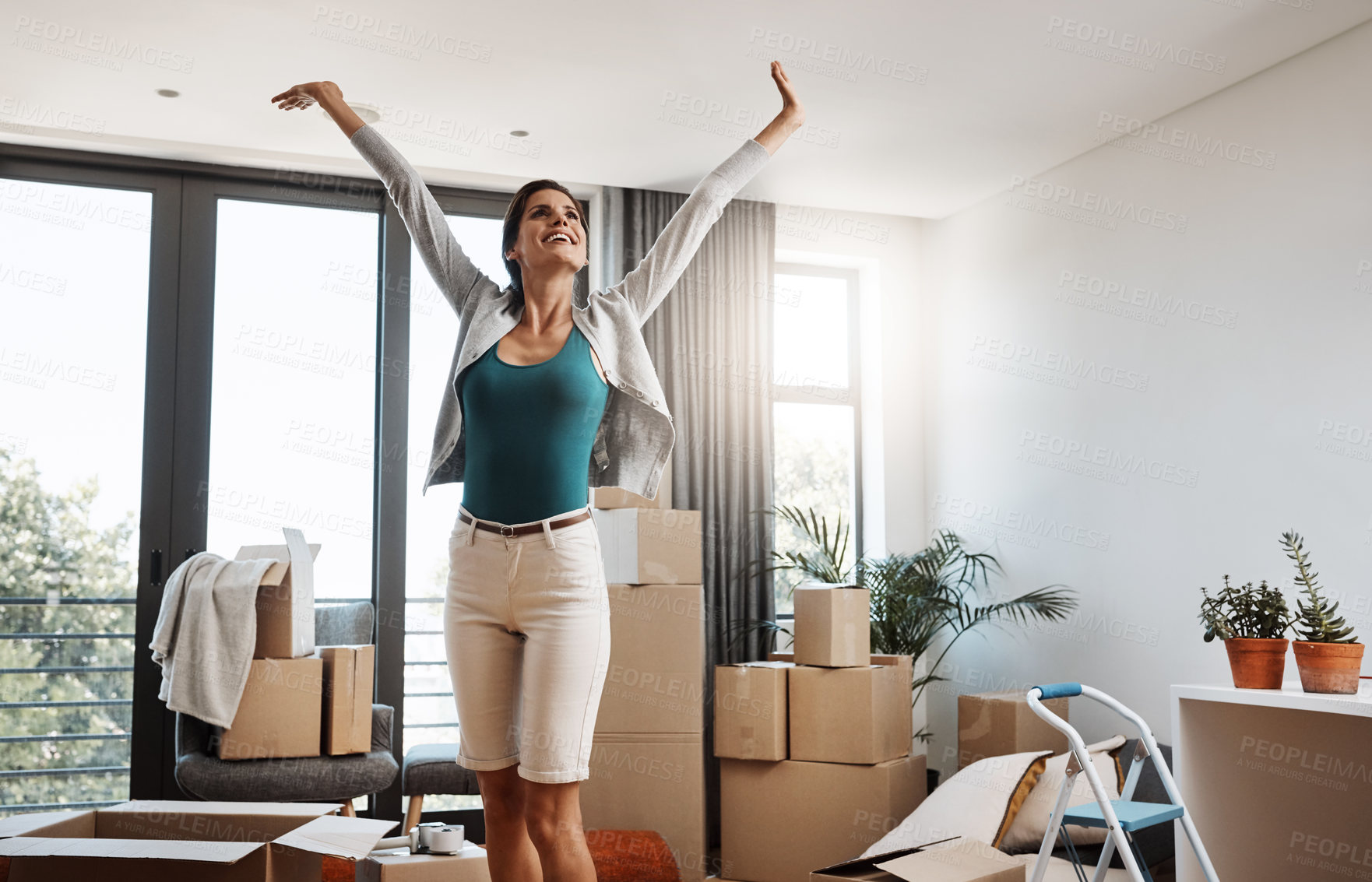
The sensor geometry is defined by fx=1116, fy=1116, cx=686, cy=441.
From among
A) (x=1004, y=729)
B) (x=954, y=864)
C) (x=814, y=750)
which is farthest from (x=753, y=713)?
(x=954, y=864)

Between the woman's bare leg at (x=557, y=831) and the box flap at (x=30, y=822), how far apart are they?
75cm

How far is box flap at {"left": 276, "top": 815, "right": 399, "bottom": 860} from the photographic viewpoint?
1.57 meters

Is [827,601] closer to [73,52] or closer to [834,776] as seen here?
[834,776]

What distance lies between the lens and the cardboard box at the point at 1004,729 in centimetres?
349

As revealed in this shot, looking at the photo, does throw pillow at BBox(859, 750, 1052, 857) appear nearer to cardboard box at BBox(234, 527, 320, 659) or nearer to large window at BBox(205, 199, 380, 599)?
cardboard box at BBox(234, 527, 320, 659)

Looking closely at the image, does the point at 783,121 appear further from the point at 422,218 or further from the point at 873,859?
the point at 873,859

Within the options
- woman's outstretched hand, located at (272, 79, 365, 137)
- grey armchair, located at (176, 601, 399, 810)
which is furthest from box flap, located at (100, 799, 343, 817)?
grey armchair, located at (176, 601, 399, 810)

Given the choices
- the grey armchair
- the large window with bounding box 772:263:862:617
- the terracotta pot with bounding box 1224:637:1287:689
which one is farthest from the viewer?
the large window with bounding box 772:263:862:617

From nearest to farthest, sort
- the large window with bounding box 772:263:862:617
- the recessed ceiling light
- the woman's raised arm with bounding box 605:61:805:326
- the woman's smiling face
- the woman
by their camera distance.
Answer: the woman < the woman's smiling face < the woman's raised arm with bounding box 605:61:805:326 < the recessed ceiling light < the large window with bounding box 772:263:862:617

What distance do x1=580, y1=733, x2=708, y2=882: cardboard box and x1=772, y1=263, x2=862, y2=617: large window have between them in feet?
4.03

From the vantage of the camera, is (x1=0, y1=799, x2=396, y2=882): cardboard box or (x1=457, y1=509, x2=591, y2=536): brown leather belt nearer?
(x1=0, y1=799, x2=396, y2=882): cardboard box

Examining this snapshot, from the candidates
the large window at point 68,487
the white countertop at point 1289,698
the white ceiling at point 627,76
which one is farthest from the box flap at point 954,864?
the large window at point 68,487

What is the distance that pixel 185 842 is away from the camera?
1.52 meters

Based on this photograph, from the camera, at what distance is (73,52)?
324 cm
